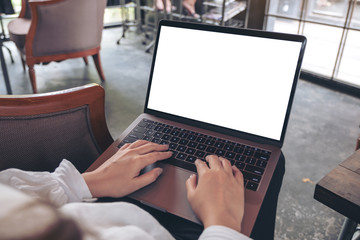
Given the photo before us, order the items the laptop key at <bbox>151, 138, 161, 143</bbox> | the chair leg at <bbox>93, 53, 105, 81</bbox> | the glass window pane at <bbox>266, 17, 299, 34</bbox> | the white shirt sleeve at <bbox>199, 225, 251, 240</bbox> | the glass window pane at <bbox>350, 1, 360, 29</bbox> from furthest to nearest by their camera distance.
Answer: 1. the glass window pane at <bbox>266, 17, 299, 34</bbox>
2. the chair leg at <bbox>93, 53, 105, 81</bbox>
3. the glass window pane at <bbox>350, 1, 360, 29</bbox>
4. the laptop key at <bbox>151, 138, 161, 143</bbox>
5. the white shirt sleeve at <bbox>199, 225, 251, 240</bbox>

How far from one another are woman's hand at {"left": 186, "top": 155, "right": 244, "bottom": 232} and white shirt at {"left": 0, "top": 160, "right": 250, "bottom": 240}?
4cm

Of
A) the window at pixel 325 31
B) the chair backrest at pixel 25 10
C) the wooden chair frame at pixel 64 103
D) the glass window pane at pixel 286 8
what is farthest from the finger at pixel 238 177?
the chair backrest at pixel 25 10

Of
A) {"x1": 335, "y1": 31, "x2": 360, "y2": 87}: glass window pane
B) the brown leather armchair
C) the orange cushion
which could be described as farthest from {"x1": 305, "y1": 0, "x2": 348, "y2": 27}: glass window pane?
the orange cushion

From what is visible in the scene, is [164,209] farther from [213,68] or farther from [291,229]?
[291,229]

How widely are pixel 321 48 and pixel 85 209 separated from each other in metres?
3.38

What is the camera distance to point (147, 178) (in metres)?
0.61

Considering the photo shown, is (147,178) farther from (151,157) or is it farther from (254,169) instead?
(254,169)

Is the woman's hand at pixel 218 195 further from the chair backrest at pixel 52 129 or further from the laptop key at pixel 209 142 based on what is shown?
the chair backrest at pixel 52 129

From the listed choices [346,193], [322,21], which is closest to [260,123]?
[346,193]

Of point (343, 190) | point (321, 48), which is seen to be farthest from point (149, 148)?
point (321, 48)

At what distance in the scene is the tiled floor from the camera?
138 cm

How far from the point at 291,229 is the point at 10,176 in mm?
1179

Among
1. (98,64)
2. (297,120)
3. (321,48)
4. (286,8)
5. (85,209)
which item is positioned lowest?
(297,120)

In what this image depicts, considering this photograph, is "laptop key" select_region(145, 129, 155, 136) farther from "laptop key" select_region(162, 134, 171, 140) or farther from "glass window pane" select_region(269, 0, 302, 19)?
"glass window pane" select_region(269, 0, 302, 19)
